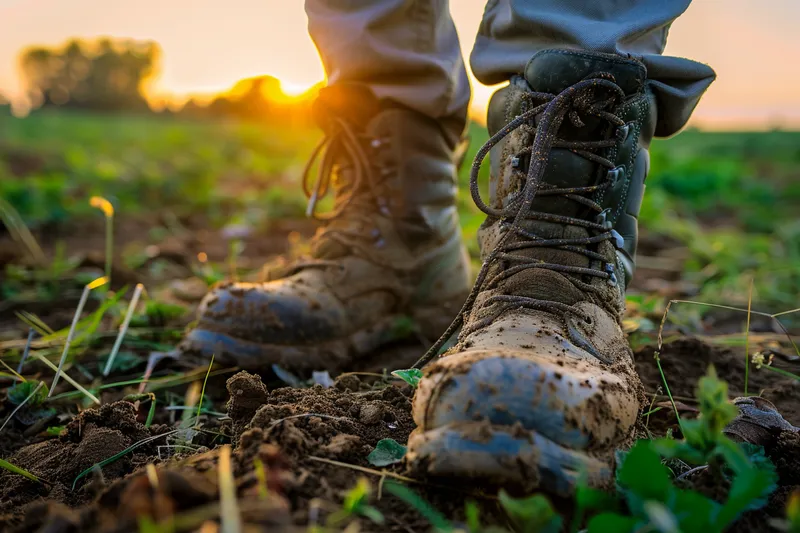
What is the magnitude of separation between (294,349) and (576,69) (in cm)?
106

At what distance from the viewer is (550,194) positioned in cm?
145

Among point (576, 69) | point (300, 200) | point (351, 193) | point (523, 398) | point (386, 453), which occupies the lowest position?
point (300, 200)

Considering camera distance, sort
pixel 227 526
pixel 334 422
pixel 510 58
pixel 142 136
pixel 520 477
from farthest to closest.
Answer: pixel 142 136 → pixel 510 58 → pixel 334 422 → pixel 520 477 → pixel 227 526

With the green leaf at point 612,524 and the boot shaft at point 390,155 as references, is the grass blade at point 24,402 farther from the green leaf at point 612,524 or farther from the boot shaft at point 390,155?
the green leaf at point 612,524

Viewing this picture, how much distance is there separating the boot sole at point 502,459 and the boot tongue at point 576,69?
0.76m

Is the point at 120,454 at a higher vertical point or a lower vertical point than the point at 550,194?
lower

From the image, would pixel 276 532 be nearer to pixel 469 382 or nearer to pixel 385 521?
pixel 385 521

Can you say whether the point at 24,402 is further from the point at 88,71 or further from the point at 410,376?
the point at 88,71

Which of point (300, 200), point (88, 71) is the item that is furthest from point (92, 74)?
point (300, 200)

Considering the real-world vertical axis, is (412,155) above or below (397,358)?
above

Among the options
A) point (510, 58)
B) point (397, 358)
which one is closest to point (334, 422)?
point (397, 358)

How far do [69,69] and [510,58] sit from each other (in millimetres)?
59006

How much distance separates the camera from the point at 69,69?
52094 mm

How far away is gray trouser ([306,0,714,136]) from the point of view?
1460 millimetres
